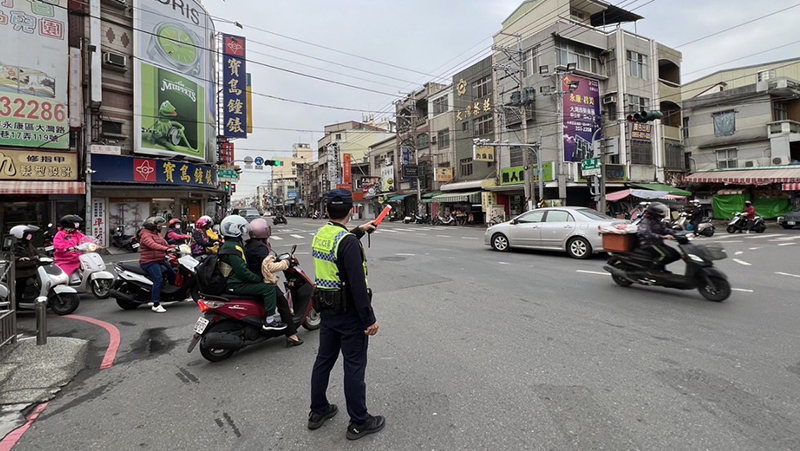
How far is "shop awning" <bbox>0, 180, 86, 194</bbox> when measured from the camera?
555 inches

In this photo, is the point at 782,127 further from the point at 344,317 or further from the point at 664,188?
the point at 344,317

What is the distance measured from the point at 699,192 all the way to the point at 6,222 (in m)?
37.2

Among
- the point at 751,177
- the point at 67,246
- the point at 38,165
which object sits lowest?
the point at 67,246

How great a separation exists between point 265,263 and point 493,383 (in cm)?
251

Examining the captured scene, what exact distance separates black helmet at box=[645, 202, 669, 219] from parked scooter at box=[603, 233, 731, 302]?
1.31ft

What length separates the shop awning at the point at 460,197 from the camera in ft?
96.4

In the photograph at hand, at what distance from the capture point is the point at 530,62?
2595 cm

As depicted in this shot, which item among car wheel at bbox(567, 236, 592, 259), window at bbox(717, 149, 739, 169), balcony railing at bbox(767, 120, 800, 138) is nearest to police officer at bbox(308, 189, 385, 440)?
car wheel at bbox(567, 236, 592, 259)

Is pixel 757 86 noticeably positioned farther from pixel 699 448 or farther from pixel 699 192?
pixel 699 448

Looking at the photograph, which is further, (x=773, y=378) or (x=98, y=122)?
(x=98, y=122)

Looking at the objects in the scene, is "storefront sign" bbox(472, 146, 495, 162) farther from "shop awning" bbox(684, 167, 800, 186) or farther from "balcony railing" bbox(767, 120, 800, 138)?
"balcony railing" bbox(767, 120, 800, 138)

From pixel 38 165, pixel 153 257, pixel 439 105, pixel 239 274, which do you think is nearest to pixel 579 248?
pixel 239 274

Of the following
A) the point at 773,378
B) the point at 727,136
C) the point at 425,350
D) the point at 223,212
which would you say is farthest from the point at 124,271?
the point at 727,136

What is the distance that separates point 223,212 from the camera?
32062 millimetres
